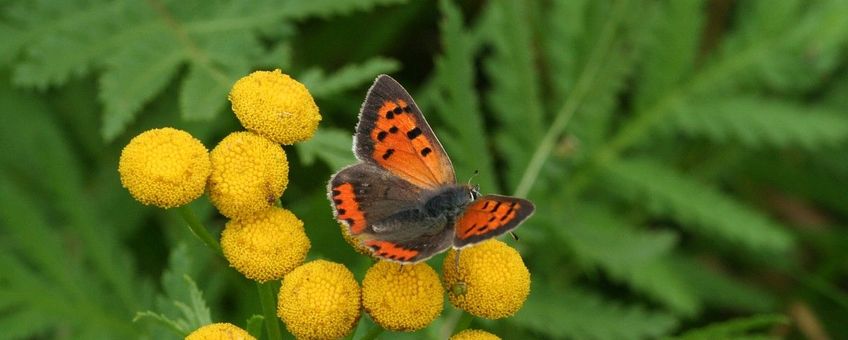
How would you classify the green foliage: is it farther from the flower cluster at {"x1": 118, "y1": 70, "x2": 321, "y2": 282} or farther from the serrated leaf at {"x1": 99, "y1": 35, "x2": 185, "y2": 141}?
the serrated leaf at {"x1": 99, "y1": 35, "x2": 185, "y2": 141}

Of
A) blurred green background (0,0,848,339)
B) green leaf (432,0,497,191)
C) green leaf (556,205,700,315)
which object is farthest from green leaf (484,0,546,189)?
green leaf (556,205,700,315)

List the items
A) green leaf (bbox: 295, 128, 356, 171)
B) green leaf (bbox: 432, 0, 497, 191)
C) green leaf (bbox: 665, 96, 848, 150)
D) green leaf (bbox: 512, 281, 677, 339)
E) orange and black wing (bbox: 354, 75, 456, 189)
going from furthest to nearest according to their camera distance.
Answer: green leaf (bbox: 665, 96, 848, 150)
green leaf (bbox: 512, 281, 677, 339)
green leaf (bbox: 432, 0, 497, 191)
green leaf (bbox: 295, 128, 356, 171)
orange and black wing (bbox: 354, 75, 456, 189)

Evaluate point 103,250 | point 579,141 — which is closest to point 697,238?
point 579,141

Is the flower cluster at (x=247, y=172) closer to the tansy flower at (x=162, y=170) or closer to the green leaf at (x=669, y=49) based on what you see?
the tansy flower at (x=162, y=170)

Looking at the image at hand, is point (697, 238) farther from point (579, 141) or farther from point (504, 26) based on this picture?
point (504, 26)

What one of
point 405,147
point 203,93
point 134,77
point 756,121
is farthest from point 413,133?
point 756,121

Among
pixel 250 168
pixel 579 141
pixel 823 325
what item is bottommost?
pixel 823 325

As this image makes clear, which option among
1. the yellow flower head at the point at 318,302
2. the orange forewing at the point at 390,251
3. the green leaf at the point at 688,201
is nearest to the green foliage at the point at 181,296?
the yellow flower head at the point at 318,302
